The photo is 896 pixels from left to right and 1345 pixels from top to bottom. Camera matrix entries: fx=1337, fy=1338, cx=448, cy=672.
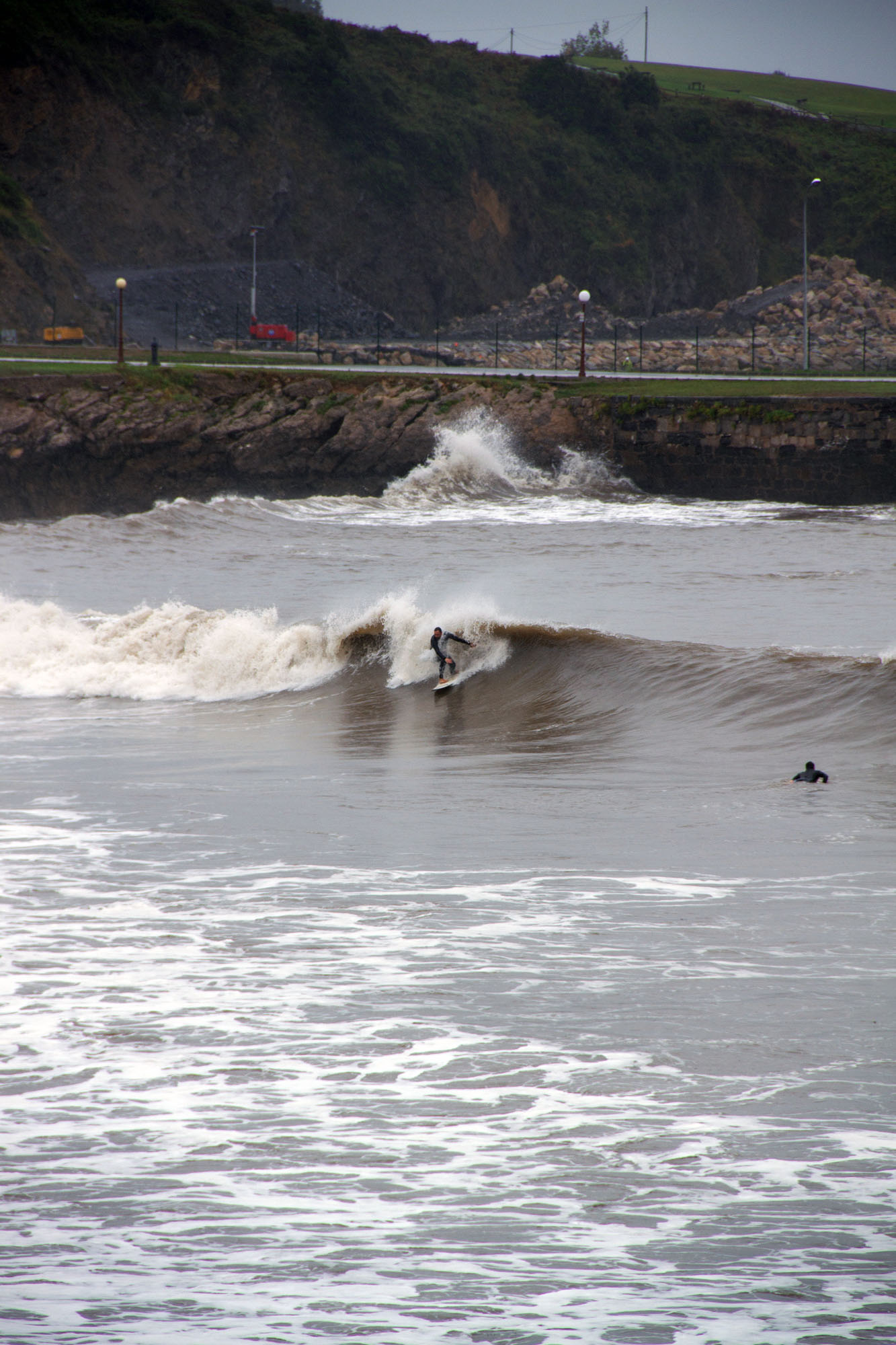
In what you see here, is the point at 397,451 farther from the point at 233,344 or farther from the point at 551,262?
the point at 551,262

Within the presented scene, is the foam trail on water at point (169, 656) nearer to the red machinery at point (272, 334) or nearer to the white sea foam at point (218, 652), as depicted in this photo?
the white sea foam at point (218, 652)

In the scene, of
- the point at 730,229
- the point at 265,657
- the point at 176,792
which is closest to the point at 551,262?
the point at 730,229

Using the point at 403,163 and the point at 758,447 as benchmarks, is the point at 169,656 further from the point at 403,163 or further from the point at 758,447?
the point at 403,163

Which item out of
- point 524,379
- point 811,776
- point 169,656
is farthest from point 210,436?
point 811,776

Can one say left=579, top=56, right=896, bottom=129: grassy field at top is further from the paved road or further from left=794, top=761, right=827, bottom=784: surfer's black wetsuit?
left=794, top=761, right=827, bottom=784: surfer's black wetsuit

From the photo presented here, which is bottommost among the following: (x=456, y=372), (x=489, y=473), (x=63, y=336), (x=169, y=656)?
(x=169, y=656)

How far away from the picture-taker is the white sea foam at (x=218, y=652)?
16.7 m

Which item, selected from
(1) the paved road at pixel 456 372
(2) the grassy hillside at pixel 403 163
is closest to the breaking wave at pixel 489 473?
(1) the paved road at pixel 456 372

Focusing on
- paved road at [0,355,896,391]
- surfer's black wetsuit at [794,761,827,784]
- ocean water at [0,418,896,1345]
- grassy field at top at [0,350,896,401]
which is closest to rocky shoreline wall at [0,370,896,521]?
grassy field at top at [0,350,896,401]

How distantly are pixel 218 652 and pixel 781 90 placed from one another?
153160 millimetres

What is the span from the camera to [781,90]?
15012cm

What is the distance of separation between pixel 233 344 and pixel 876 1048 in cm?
6050

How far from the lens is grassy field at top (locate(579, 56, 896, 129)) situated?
135 meters

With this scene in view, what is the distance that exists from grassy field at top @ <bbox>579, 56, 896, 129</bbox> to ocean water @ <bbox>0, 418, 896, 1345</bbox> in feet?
423
